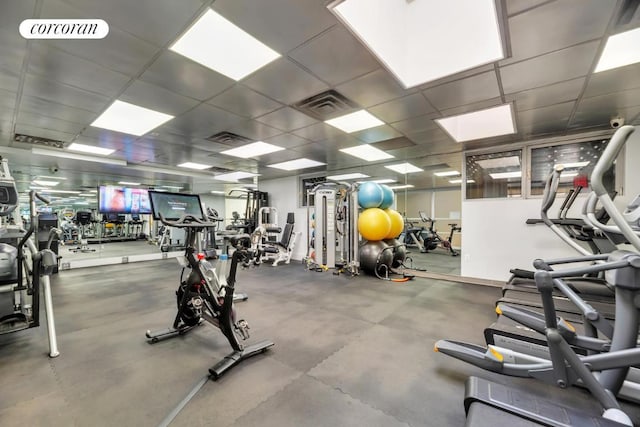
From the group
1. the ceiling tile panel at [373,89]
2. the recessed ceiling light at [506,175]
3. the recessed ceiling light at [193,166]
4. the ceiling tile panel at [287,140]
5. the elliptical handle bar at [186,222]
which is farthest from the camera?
the recessed ceiling light at [193,166]

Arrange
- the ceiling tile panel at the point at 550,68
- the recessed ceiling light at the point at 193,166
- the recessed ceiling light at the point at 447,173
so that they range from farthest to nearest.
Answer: the recessed ceiling light at the point at 447,173 → the recessed ceiling light at the point at 193,166 → the ceiling tile panel at the point at 550,68

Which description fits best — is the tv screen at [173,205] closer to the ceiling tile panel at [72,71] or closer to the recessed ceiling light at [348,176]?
the ceiling tile panel at [72,71]

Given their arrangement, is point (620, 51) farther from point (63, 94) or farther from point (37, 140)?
point (37, 140)

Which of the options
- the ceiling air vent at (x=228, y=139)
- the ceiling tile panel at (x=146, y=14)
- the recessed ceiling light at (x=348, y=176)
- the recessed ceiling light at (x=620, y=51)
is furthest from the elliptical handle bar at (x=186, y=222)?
the recessed ceiling light at (x=348, y=176)

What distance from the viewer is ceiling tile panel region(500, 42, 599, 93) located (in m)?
2.28

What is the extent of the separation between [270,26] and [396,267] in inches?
221

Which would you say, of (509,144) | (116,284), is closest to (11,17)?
(116,284)

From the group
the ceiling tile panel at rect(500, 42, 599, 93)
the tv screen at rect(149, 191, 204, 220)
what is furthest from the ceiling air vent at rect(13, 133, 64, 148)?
the ceiling tile panel at rect(500, 42, 599, 93)

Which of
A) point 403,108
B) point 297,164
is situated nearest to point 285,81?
point 403,108

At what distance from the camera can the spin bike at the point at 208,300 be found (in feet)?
7.53

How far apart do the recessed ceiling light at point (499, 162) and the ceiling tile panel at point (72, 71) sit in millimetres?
5958

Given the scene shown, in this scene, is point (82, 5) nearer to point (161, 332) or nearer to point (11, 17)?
point (11, 17)

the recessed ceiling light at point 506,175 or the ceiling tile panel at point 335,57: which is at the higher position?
the ceiling tile panel at point 335,57

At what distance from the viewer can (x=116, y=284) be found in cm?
496
